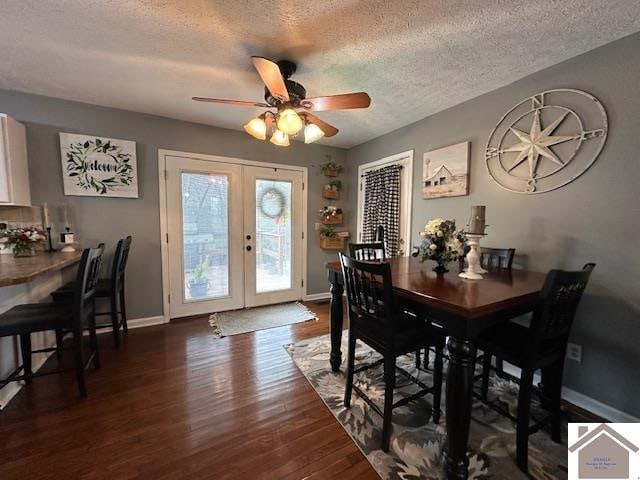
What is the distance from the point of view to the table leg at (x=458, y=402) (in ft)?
3.83

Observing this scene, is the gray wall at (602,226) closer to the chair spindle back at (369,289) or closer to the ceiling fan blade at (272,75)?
the chair spindle back at (369,289)

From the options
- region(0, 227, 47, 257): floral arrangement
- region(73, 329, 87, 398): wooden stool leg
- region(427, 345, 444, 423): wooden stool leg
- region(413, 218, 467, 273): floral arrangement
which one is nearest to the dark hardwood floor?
region(73, 329, 87, 398): wooden stool leg

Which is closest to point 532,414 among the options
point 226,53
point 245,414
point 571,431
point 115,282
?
point 571,431

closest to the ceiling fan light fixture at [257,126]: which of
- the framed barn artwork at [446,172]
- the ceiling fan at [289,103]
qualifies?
the ceiling fan at [289,103]

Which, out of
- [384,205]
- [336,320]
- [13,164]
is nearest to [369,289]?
[336,320]

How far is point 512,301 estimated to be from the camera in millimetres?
1225

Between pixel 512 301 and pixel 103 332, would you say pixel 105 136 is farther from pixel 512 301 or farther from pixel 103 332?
pixel 512 301

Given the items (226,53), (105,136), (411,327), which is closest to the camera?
(411,327)

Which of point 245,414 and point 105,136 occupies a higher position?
point 105,136

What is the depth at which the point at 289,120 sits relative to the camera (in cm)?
182

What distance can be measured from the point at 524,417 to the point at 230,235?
3213mm

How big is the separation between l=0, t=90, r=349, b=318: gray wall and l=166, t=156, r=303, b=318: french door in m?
0.17

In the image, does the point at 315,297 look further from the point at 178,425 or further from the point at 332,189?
the point at 178,425

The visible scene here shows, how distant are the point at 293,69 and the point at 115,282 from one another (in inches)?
95.4
